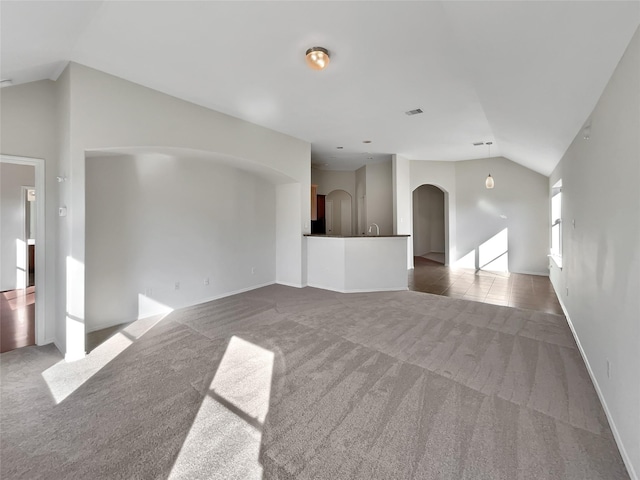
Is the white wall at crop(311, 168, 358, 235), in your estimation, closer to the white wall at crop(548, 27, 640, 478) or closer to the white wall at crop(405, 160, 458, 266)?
the white wall at crop(405, 160, 458, 266)

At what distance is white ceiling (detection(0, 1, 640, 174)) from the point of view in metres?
1.86

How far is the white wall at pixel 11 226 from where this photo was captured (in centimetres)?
498

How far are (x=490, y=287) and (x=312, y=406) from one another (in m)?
4.98

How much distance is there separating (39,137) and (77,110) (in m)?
0.70

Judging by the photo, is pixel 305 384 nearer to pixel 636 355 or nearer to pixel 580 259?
pixel 636 355

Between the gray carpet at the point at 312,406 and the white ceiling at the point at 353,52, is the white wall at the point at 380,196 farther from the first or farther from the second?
the gray carpet at the point at 312,406

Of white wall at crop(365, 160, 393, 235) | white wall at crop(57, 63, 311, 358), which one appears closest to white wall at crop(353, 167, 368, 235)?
white wall at crop(365, 160, 393, 235)

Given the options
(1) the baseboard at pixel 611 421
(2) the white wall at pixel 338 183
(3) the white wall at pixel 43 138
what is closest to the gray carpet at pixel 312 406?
(1) the baseboard at pixel 611 421

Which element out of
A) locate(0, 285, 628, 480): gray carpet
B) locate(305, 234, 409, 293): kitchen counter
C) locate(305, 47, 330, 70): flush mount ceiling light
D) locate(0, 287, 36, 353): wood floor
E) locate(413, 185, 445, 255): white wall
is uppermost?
locate(305, 47, 330, 70): flush mount ceiling light

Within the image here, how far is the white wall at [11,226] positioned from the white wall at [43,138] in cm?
315

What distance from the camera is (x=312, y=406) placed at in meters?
1.98

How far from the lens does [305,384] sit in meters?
2.25

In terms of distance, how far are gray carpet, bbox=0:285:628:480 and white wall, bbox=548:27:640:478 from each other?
9.4 inches

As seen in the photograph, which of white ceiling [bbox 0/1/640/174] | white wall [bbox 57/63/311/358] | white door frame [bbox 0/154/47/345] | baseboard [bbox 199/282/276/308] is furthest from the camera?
baseboard [bbox 199/282/276/308]
